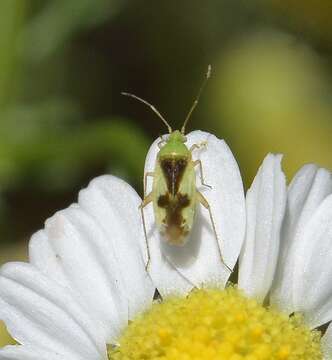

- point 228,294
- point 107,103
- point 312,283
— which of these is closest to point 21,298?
point 228,294

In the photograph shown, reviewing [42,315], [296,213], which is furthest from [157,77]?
[42,315]

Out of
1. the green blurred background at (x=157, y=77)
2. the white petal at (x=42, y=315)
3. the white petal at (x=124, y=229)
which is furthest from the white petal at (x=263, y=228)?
the green blurred background at (x=157, y=77)

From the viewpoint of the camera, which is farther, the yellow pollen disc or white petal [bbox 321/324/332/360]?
white petal [bbox 321/324/332/360]

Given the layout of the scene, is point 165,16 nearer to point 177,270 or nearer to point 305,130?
point 305,130

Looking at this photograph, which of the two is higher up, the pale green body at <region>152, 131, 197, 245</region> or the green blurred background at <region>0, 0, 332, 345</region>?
the green blurred background at <region>0, 0, 332, 345</region>

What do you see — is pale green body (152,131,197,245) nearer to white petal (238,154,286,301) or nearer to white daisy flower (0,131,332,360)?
white daisy flower (0,131,332,360)

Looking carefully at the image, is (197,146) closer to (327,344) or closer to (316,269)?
(316,269)

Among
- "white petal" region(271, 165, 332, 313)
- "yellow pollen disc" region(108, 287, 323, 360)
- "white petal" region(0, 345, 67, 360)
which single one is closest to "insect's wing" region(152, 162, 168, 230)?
"yellow pollen disc" region(108, 287, 323, 360)
